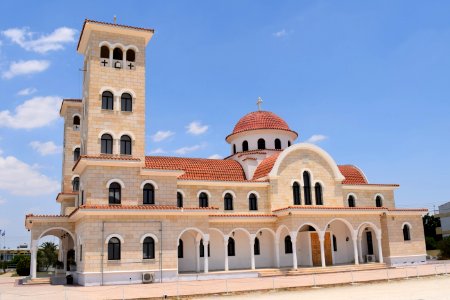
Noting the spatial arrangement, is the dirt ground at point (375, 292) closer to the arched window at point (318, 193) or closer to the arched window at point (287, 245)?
the arched window at point (287, 245)

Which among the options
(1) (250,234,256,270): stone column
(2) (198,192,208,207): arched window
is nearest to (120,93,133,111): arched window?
(2) (198,192,208,207): arched window

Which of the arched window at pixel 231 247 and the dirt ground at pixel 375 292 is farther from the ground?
the arched window at pixel 231 247

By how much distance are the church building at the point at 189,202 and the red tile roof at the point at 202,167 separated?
0.10 metres

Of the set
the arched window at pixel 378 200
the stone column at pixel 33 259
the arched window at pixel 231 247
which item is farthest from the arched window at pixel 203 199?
the arched window at pixel 378 200

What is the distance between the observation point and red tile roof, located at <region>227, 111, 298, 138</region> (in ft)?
120

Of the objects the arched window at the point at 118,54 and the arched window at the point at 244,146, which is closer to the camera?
the arched window at the point at 118,54

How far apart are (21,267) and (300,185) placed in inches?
1016

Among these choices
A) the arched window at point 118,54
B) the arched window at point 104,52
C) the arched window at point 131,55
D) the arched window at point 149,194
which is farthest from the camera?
the arched window at point 131,55

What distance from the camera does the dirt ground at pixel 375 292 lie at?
16438 millimetres

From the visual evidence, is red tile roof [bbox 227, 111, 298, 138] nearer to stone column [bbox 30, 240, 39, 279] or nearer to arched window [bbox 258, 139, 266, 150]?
arched window [bbox 258, 139, 266, 150]

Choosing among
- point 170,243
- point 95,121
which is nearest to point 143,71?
point 95,121

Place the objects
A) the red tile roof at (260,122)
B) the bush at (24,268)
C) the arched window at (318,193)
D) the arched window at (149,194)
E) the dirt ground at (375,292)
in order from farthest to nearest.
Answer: the bush at (24,268) → the red tile roof at (260,122) → the arched window at (318,193) → the arched window at (149,194) → the dirt ground at (375,292)

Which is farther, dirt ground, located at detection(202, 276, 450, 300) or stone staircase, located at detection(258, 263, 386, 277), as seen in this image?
stone staircase, located at detection(258, 263, 386, 277)

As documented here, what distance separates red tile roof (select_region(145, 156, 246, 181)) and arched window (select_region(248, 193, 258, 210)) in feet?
6.89
